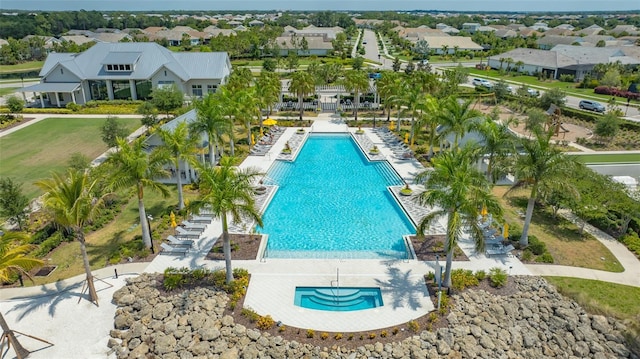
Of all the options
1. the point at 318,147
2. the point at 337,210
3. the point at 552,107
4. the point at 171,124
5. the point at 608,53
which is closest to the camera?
the point at 337,210

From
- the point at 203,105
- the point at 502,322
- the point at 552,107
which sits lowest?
the point at 502,322

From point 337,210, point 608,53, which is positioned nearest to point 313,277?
point 337,210

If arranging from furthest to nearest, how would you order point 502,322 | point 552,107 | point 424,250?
point 552,107 < point 424,250 < point 502,322

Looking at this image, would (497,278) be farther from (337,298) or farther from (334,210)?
(334,210)

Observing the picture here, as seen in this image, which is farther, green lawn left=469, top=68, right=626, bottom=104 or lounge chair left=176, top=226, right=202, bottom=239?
green lawn left=469, top=68, right=626, bottom=104

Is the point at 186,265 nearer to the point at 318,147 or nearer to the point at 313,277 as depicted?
the point at 313,277

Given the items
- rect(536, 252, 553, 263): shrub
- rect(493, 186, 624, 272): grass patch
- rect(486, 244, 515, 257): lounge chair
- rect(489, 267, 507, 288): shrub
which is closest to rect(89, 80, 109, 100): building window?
rect(493, 186, 624, 272): grass patch

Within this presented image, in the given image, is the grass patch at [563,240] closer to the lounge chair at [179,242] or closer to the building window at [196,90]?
the lounge chair at [179,242]

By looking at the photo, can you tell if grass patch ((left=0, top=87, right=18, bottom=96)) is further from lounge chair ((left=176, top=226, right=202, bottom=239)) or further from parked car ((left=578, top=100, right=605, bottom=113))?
parked car ((left=578, top=100, right=605, bottom=113))
